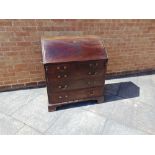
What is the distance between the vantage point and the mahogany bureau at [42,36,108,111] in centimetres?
293

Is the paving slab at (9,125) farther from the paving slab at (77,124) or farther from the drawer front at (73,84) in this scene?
the drawer front at (73,84)

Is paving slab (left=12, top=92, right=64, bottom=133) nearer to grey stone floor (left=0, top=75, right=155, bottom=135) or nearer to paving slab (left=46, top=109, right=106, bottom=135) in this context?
A: grey stone floor (left=0, top=75, right=155, bottom=135)

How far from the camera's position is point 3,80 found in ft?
12.1

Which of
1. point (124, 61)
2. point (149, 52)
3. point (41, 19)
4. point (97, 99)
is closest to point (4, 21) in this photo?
point (41, 19)

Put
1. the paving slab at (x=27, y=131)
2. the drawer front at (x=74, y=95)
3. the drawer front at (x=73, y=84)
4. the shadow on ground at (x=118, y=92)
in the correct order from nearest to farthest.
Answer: the paving slab at (x=27, y=131), the drawer front at (x=73, y=84), the drawer front at (x=74, y=95), the shadow on ground at (x=118, y=92)

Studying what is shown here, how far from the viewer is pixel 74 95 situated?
3.27 metres

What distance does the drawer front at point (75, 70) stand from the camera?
9.59ft

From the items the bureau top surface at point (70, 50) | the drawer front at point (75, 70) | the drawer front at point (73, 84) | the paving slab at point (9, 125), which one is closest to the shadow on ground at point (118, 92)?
the drawer front at point (73, 84)

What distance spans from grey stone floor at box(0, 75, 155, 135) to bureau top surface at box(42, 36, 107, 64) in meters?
0.94

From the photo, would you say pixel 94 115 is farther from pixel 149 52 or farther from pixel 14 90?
pixel 149 52

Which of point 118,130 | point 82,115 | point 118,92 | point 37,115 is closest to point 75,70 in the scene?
point 82,115

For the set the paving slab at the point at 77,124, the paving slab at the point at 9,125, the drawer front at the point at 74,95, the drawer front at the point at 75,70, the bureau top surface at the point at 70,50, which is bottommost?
the paving slab at the point at 77,124

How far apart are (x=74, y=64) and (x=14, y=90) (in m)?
1.58

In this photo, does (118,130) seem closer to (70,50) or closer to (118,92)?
(118,92)
